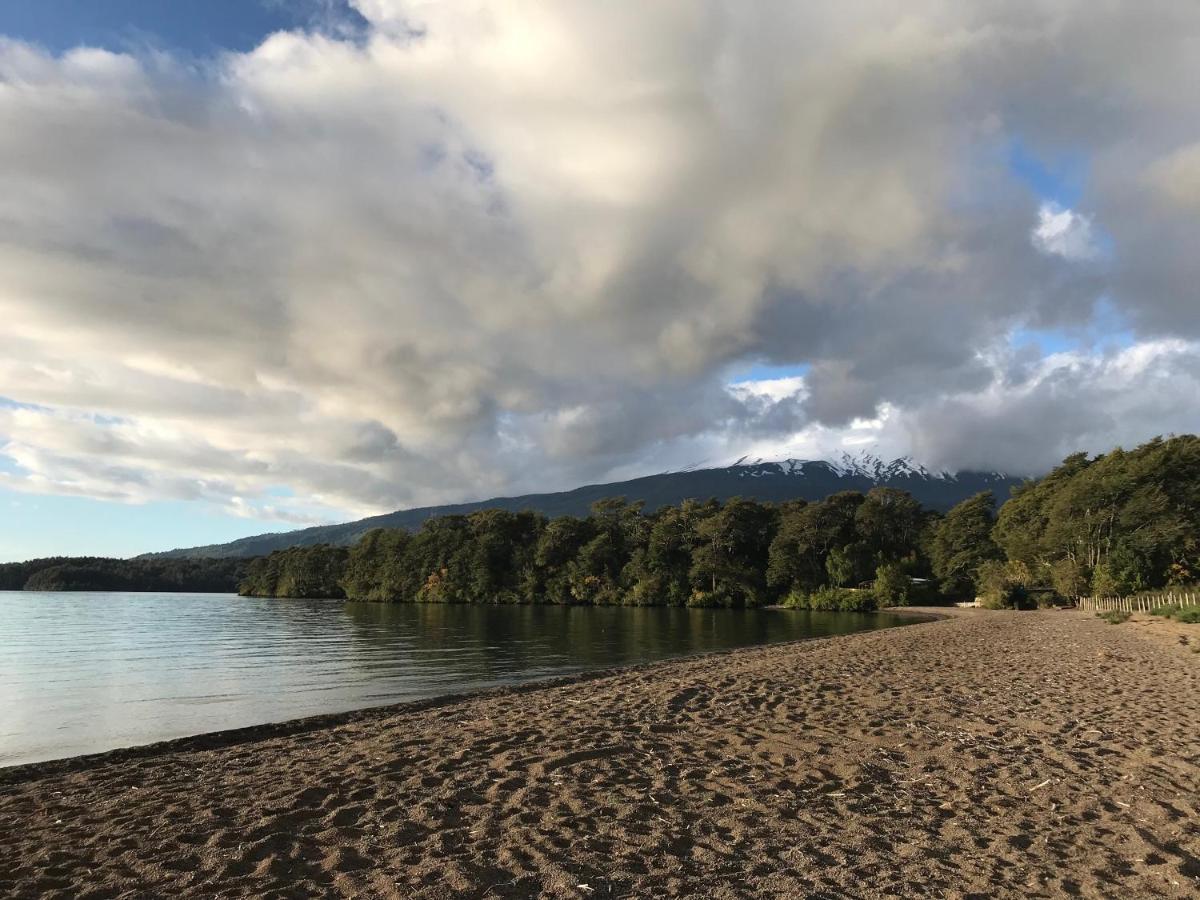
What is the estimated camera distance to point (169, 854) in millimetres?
7453

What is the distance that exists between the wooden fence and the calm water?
83.1 ft

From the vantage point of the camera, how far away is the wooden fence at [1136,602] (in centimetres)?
4725

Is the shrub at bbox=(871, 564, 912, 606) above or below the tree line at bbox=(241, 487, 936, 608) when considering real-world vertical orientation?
below

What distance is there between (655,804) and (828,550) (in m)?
106

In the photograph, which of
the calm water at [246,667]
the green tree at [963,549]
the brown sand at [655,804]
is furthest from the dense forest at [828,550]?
the brown sand at [655,804]

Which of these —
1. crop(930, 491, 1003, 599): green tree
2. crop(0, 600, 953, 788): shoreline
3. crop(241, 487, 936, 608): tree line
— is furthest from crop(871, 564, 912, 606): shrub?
crop(0, 600, 953, 788): shoreline

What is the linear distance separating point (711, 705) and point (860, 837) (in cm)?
791

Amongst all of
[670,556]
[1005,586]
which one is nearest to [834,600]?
[1005,586]

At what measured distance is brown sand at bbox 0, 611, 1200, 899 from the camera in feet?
21.9

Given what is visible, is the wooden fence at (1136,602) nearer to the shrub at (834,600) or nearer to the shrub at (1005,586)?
the shrub at (1005,586)

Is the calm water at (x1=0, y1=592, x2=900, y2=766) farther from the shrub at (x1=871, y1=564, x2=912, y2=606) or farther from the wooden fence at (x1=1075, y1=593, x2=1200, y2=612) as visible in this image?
the shrub at (x1=871, y1=564, x2=912, y2=606)

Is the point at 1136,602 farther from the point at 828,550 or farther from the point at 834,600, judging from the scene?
the point at 828,550

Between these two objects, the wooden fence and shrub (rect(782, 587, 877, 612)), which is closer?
the wooden fence

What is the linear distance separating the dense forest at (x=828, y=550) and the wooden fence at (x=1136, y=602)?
102 inches
